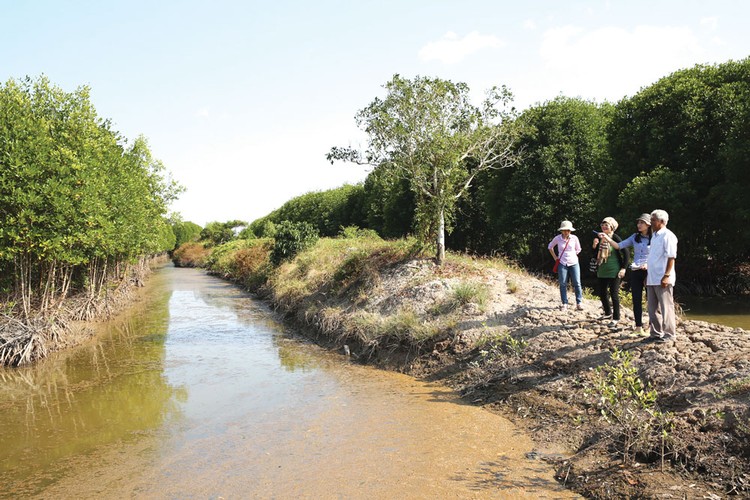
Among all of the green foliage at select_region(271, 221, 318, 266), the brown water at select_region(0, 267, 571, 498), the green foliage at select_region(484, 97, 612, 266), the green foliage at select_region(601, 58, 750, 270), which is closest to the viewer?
the brown water at select_region(0, 267, 571, 498)

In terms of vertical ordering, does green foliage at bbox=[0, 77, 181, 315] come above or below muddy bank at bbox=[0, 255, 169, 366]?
above

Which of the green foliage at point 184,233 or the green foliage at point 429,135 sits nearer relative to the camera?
the green foliage at point 429,135

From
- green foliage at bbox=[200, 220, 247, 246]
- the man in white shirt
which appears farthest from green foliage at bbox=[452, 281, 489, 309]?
green foliage at bbox=[200, 220, 247, 246]

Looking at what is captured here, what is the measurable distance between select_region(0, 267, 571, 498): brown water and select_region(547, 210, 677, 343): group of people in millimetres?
2963

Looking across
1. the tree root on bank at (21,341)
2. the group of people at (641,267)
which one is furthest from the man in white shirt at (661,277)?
the tree root on bank at (21,341)

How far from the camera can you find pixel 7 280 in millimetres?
14391

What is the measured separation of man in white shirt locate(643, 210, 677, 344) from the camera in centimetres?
753

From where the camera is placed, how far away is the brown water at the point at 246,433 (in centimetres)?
621

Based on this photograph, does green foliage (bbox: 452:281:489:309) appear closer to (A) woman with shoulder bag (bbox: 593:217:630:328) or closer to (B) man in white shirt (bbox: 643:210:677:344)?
(A) woman with shoulder bag (bbox: 593:217:630:328)

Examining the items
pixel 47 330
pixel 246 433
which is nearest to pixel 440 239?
pixel 246 433

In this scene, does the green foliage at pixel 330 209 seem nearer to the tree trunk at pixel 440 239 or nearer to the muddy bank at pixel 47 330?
the muddy bank at pixel 47 330

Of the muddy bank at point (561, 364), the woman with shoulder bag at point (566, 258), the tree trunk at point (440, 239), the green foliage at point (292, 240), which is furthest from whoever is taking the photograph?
the green foliage at point (292, 240)

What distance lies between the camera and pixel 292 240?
89.0ft

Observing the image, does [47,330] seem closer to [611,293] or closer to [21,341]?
[21,341]
